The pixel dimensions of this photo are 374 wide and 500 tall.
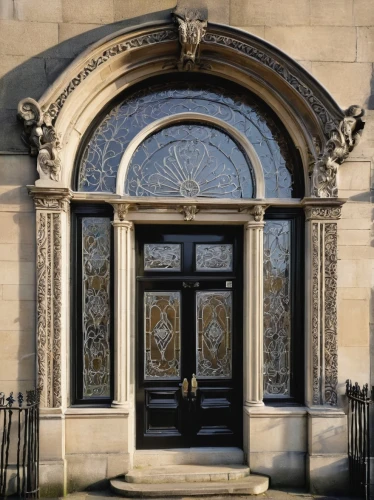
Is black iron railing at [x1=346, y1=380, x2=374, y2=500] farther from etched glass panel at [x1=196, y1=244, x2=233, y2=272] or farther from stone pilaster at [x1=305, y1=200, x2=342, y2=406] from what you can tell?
etched glass panel at [x1=196, y1=244, x2=233, y2=272]

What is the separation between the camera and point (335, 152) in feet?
20.8

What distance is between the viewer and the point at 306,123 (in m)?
Result: 6.54

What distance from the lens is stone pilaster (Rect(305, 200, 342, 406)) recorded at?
6434 mm

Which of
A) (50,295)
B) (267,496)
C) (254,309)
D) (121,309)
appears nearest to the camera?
(267,496)

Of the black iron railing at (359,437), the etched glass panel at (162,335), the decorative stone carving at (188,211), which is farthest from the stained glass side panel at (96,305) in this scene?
the black iron railing at (359,437)

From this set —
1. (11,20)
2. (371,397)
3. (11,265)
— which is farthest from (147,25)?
(371,397)

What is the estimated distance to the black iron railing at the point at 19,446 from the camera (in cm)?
590

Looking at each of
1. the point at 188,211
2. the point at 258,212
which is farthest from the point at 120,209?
the point at 258,212

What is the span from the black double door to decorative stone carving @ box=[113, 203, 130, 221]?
1.38 feet

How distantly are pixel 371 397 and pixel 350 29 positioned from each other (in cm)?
440

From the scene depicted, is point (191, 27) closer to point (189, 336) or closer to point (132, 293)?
point (132, 293)

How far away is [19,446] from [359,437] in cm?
387

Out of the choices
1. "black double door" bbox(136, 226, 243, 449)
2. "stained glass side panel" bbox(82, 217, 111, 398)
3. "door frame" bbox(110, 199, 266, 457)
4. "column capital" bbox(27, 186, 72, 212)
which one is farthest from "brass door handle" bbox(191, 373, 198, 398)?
"column capital" bbox(27, 186, 72, 212)

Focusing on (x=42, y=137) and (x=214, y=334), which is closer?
(x=42, y=137)
